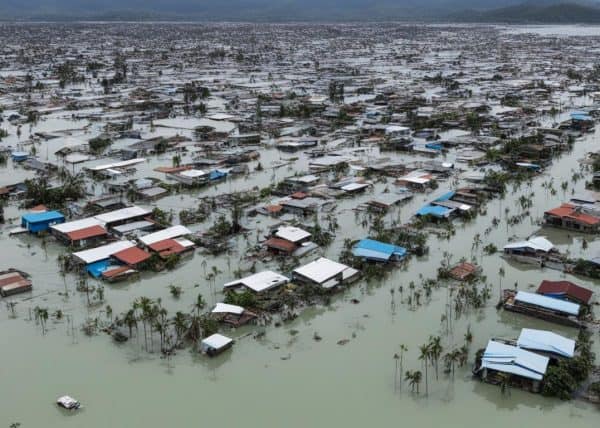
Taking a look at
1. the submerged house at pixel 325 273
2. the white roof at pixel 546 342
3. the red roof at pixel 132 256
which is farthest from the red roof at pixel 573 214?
the red roof at pixel 132 256

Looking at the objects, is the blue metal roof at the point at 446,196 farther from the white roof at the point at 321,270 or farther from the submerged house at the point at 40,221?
the submerged house at the point at 40,221

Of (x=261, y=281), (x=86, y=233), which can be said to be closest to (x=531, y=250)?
(x=261, y=281)

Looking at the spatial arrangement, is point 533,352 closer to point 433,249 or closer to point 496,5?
point 433,249

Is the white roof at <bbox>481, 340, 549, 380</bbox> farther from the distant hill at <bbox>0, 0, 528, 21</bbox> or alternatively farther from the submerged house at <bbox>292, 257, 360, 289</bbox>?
the distant hill at <bbox>0, 0, 528, 21</bbox>

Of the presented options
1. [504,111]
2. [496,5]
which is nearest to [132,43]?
[504,111]

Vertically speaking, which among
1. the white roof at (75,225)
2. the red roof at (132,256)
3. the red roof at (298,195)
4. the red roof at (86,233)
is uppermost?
the red roof at (298,195)

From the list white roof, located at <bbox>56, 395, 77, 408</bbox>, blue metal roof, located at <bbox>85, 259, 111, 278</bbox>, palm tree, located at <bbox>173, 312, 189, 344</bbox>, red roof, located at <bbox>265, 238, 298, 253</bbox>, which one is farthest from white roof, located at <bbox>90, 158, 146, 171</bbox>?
white roof, located at <bbox>56, 395, 77, 408</bbox>
